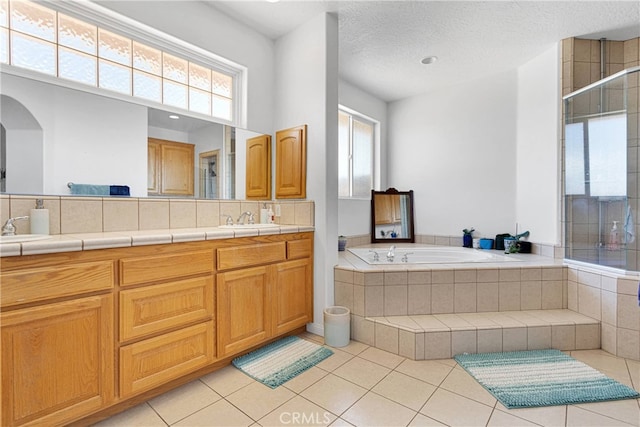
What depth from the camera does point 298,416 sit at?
4.77 ft

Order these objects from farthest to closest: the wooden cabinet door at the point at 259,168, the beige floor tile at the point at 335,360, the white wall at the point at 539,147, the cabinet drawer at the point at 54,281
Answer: the white wall at the point at 539,147 → the wooden cabinet door at the point at 259,168 → the beige floor tile at the point at 335,360 → the cabinet drawer at the point at 54,281

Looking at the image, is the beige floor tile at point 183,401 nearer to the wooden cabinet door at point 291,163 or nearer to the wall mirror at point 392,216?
the wooden cabinet door at point 291,163

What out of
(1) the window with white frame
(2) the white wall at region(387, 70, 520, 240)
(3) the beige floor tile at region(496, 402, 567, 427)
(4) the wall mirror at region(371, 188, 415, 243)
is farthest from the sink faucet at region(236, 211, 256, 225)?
(2) the white wall at region(387, 70, 520, 240)

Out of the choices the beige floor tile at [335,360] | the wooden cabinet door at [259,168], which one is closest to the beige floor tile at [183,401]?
the beige floor tile at [335,360]

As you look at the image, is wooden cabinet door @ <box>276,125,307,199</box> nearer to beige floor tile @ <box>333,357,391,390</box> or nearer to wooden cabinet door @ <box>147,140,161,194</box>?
wooden cabinet door @ <box>147,140,161,194</box>

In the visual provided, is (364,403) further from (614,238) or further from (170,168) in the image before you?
(614,238)

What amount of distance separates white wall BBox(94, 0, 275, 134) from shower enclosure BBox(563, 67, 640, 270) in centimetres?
283

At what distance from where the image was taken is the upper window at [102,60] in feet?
5.15

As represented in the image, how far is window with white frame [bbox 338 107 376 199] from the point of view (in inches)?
146

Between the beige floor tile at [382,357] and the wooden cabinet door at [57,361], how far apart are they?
150 centimetres

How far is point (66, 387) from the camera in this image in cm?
123

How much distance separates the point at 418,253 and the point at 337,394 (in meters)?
2.15

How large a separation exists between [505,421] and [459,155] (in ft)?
9.81

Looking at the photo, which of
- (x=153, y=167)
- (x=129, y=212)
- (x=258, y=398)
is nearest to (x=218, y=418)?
(x=258, y=398)
